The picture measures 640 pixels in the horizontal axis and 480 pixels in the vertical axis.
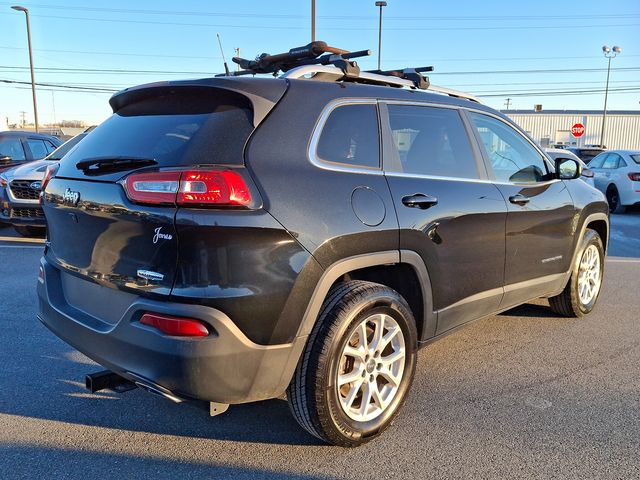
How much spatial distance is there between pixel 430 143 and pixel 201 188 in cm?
172

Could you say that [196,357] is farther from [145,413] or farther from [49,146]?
[49,146]

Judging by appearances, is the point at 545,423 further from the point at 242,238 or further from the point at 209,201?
the point at 209,201

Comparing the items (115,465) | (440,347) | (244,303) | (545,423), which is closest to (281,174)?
(244,303)

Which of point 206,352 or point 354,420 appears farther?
point 354,420

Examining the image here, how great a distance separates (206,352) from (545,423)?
81.1 inches

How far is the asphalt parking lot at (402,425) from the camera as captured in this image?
271 cm

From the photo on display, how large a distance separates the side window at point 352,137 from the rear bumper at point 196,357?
38.4 inches

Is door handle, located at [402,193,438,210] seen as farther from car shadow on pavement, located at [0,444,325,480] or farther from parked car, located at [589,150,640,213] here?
parked car, located at [589,150,640,213]

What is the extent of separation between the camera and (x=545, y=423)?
314cm

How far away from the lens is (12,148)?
10.5 metres

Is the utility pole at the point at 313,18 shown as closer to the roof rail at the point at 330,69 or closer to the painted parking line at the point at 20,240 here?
the painted parking line at the point at 20,240

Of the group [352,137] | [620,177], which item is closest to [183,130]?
[352,137]

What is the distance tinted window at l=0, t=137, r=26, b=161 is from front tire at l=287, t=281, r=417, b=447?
9.80m

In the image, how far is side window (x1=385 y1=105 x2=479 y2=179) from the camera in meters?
3.24
